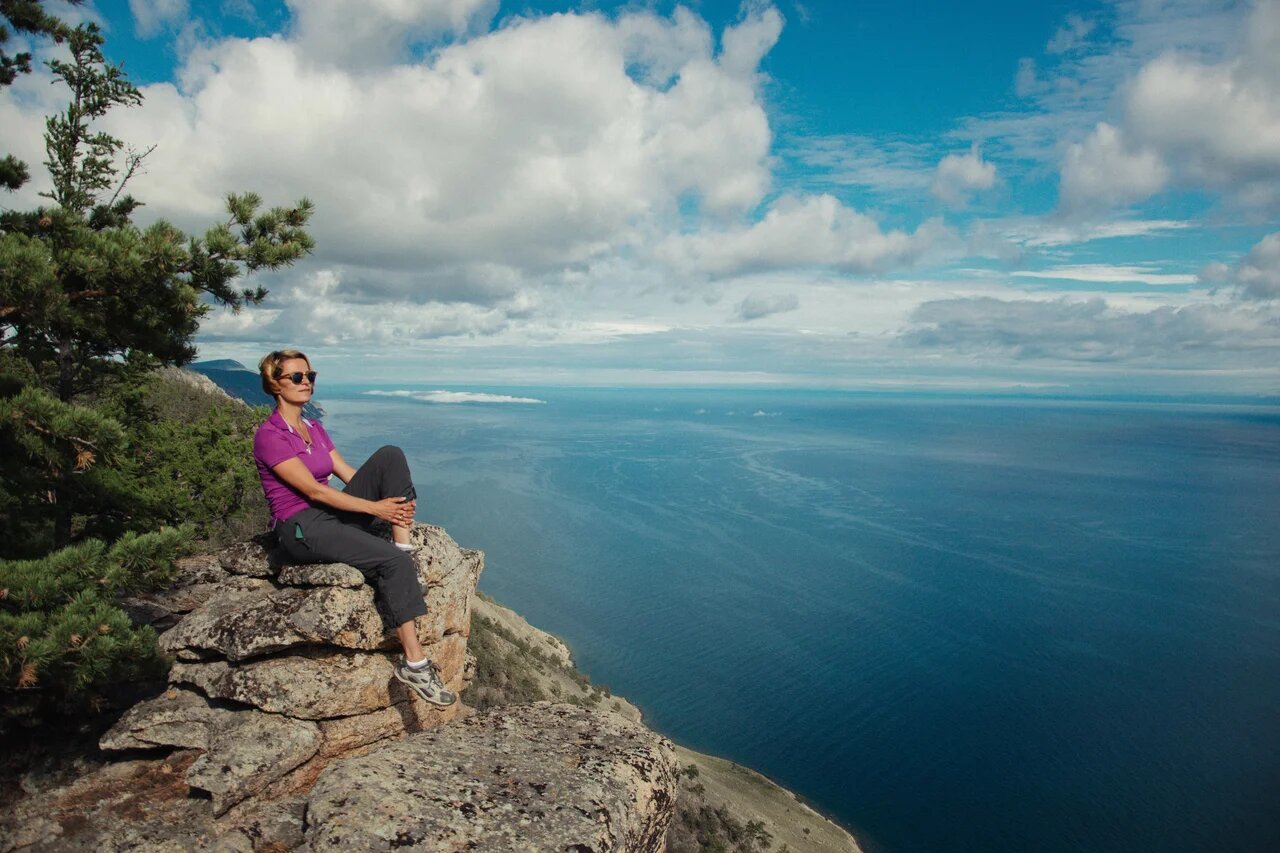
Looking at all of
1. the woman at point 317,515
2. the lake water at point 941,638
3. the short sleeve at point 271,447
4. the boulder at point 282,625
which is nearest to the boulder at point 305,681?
the boulder at point 282,625

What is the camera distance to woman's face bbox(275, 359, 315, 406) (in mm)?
6621

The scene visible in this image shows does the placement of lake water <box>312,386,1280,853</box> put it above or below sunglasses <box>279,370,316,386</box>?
below

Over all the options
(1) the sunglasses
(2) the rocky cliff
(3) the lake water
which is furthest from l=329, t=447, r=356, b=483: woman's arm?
(3) the lake water

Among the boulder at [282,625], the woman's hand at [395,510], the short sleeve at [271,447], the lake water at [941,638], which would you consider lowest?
the lake water at [941,638]

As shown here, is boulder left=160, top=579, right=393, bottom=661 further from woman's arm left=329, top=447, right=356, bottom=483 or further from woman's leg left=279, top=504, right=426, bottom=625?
woman's arm left=329, top=447, right=356, bottom=483

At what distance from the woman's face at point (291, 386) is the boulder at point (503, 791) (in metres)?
3.46

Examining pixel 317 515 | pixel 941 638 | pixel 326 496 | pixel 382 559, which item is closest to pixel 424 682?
pixel 382 559

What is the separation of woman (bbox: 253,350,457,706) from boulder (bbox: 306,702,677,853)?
819 mm

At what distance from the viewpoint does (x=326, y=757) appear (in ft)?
21.7

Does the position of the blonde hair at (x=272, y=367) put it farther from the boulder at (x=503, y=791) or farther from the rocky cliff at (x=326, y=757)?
the boulder at (x=503, y=791)

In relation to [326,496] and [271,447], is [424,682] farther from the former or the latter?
[271,447]

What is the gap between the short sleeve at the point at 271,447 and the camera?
6.46 meters

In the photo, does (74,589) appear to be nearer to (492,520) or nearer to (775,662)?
(775,662)

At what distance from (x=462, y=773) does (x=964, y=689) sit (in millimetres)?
54492
